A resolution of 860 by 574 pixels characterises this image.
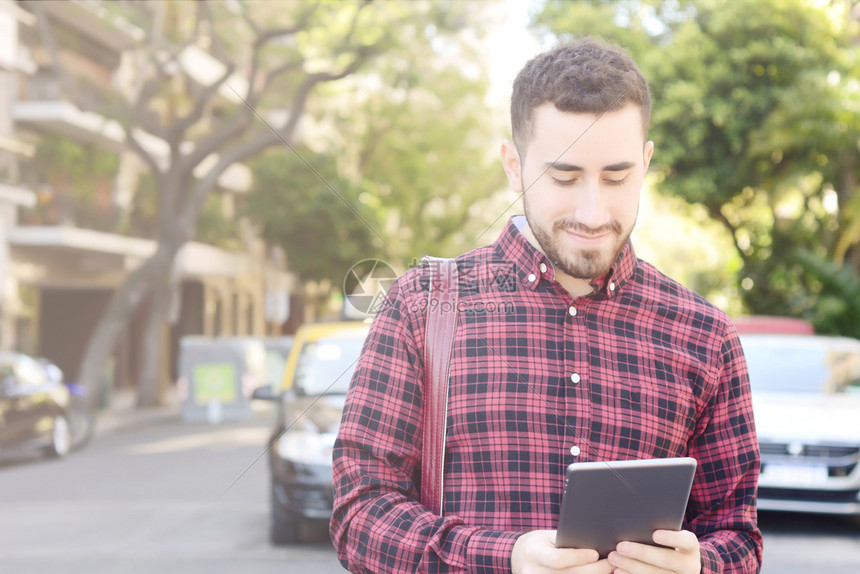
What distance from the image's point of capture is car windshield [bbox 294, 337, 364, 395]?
24.3 feet

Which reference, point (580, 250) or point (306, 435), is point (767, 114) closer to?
point (306, 435)

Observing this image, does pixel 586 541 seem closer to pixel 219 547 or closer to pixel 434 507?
pixel 434 507

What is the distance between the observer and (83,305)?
1070 inches

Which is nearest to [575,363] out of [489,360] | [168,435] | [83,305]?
[489,360]

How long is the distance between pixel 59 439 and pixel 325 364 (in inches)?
281

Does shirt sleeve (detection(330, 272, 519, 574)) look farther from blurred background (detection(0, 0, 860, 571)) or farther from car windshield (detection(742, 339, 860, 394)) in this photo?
blurred background (detection(0, 0, 860, 571))

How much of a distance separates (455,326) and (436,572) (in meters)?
0.43

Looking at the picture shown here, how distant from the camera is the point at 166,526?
795 cm

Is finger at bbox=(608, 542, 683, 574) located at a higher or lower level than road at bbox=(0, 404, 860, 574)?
higher

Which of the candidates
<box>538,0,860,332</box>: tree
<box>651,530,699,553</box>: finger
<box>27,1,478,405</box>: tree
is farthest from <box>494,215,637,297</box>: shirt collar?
<box>27,1,478,405</box>: tree

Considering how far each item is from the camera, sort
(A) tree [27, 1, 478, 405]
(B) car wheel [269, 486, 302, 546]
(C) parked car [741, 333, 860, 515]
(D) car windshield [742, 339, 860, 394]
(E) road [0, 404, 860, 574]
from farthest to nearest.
→ (A) tree [27, 1, 478, 405] < (D) car windshield [742, 339, 860, 394] < (C) parked car [741, 333, 860, 515] < (B) car wheel [269, 486, 302, 546] < (E) road [0, 404, 860, 574]

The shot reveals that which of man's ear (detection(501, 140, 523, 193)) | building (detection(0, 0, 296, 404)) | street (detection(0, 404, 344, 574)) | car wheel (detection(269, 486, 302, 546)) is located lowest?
street (detection(0, 404, 344, 574))

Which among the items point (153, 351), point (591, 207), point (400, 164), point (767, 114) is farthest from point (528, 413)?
point (400, 164)

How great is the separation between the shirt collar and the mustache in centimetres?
10
